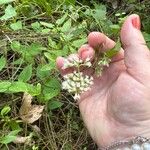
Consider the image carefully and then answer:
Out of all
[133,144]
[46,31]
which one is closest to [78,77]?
[133,144]

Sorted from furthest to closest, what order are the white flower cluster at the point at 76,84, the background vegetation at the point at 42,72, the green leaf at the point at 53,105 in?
the green leaf at the point at 53,105, the background vegetation at the point at 42,72, the white flower cluster at the point at 76,84

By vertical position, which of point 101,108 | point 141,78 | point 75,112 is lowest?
point 75,112

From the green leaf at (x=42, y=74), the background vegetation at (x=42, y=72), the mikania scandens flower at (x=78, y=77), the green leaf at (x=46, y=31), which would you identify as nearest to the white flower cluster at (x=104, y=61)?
the mikania scandens flower at (x=78, y=77)

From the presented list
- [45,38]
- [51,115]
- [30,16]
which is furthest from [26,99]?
[30,16]

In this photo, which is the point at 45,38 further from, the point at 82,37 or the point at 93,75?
the point at 93,75

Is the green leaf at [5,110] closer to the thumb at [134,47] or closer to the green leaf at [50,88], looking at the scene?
the green leaf at [50,88]

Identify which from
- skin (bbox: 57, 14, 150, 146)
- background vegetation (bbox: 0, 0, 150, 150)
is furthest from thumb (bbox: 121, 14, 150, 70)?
background vegetation (bbox: 0, 0, 150, 150)

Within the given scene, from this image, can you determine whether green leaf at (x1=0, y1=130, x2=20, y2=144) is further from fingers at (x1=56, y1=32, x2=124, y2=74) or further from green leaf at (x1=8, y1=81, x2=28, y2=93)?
fingers at (x1=56, y1=32, x2=124, y2=74)

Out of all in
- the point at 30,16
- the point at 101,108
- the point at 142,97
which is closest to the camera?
the point at 142,97
